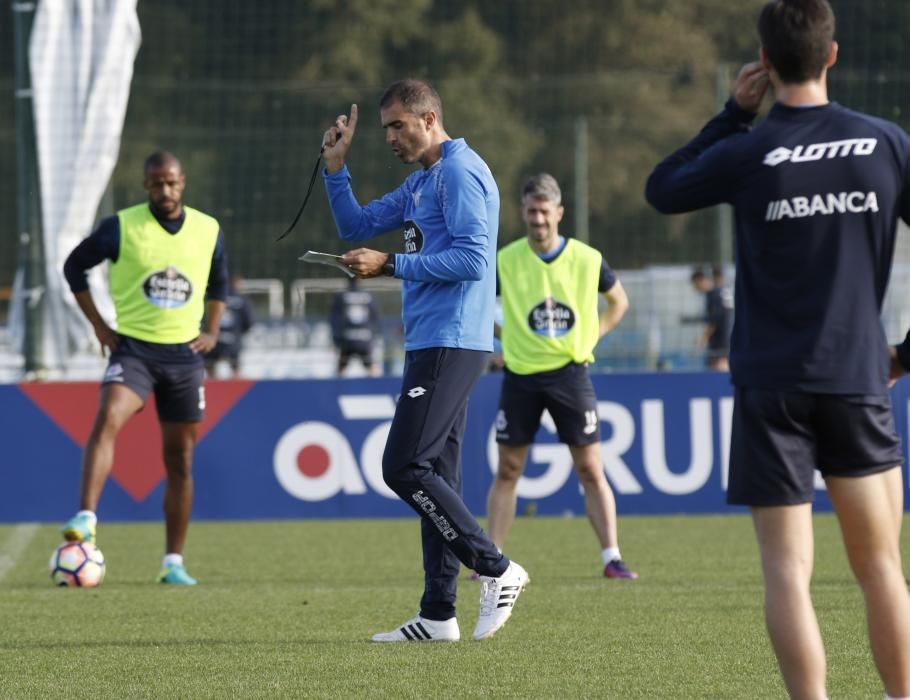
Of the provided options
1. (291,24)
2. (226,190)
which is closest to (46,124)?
(226,190)

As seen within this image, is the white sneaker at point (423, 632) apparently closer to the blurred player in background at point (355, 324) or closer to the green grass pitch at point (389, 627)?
the green grass pitch at point (389, 627)

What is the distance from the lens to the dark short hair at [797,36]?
4047 mm

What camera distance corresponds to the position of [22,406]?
1254cm

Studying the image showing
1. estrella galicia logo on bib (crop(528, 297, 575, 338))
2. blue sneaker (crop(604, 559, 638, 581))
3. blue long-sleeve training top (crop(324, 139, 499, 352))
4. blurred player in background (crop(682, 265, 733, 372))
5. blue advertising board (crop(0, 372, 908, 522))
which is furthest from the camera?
blurred player in background (crop(682, 265, 733, 372))

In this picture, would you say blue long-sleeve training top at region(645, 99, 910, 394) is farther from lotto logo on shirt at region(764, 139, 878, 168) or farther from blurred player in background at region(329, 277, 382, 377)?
blurred player in background at region(329, 277, 382, 377)

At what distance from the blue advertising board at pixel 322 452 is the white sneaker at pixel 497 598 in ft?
19.9

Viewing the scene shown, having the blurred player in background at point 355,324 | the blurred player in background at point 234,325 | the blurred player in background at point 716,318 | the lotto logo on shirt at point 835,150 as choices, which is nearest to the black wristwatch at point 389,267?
the lotto logo on shirt at point 835,150

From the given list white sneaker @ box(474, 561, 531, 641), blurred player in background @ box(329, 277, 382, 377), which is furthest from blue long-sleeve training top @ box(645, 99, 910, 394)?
blurred player in background @ box(329, 277, 382, 377)

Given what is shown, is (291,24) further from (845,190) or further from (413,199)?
(845,190)

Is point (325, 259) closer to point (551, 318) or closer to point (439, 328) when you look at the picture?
point (439, 328)

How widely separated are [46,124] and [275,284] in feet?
29.9

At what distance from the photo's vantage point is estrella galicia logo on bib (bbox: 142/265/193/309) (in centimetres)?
891

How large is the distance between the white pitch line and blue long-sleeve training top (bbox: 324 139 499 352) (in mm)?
3957

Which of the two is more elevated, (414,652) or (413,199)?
(413,199)
